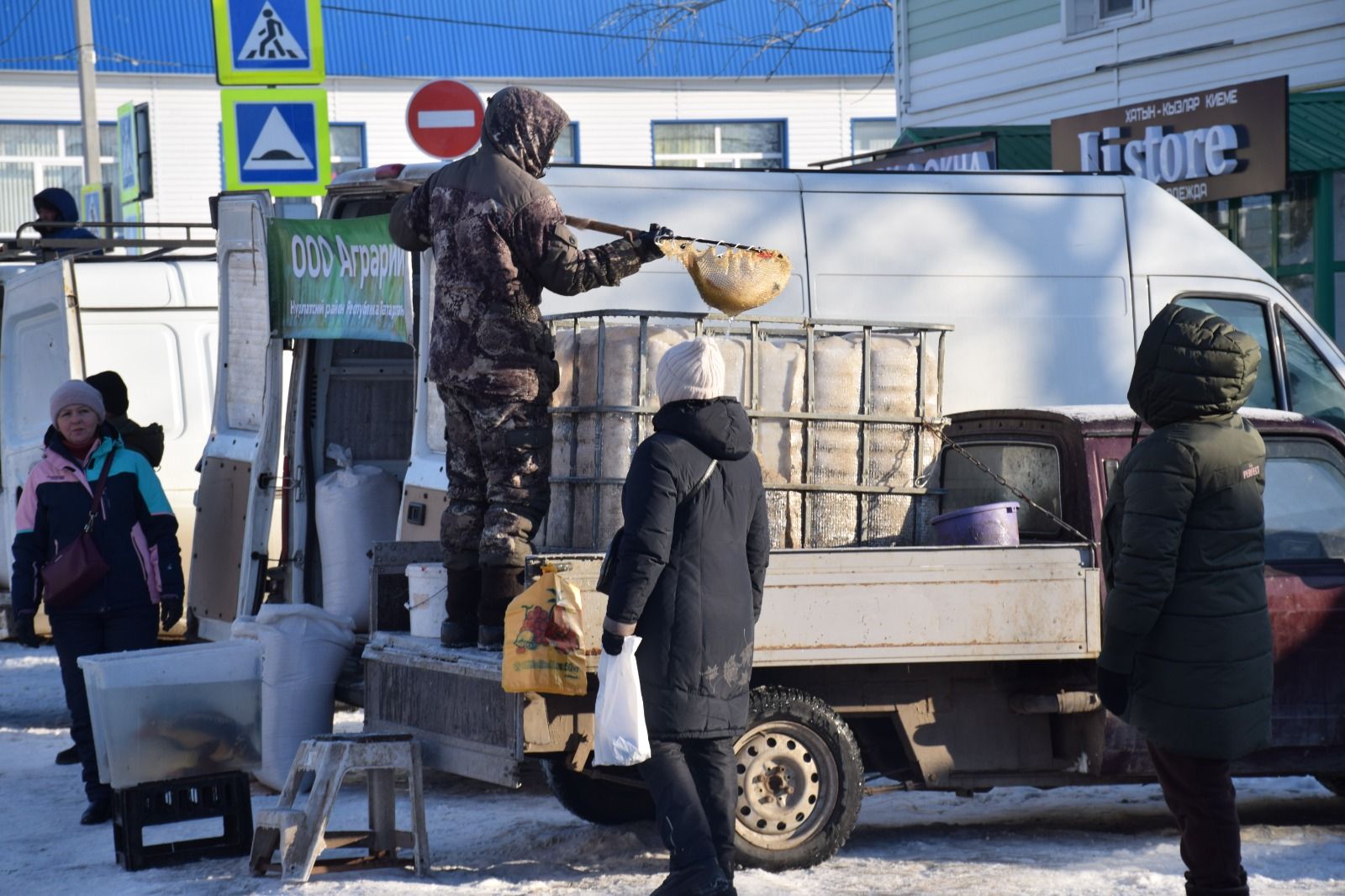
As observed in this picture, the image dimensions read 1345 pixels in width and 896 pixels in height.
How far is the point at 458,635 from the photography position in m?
6.22

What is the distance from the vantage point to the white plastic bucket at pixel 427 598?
6414 millimetres

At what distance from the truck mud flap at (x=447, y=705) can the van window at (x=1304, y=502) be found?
2866 mm

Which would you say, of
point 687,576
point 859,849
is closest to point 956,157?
point 859,849

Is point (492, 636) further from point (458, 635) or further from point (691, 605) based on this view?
point (691, 605)

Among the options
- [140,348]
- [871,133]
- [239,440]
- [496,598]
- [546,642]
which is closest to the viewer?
[546,642]

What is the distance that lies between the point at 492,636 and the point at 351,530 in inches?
102

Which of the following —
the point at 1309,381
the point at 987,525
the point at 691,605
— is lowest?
the point at 691,605

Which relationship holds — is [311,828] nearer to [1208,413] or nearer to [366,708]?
[366,708]

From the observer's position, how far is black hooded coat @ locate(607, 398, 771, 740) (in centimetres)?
527

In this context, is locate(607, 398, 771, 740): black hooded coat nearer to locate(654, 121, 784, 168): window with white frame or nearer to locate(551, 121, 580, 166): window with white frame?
locate(551, 121, 580, 166): window with white frame

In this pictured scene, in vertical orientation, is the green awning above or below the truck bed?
above

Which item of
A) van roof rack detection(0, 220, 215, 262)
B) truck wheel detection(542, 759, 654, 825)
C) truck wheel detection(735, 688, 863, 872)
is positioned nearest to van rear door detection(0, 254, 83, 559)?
van roof rack detection(0, 220, 215, 262)

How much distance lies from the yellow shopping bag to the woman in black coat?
0.32 meters

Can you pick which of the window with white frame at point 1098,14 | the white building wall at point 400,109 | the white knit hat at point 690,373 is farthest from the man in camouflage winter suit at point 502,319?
the white building wall at point 400,109
